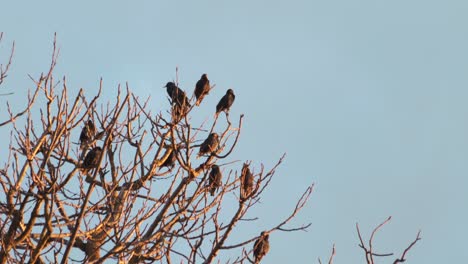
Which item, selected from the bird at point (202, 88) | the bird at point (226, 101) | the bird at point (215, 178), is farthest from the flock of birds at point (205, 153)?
the bird at point (226, 101)

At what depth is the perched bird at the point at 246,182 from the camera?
6149mm

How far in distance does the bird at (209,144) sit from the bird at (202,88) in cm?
143

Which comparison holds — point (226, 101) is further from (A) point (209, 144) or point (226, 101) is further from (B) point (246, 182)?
(B) point (246, 182)

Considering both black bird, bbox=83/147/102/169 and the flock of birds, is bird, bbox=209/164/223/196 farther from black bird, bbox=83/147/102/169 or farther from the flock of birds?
black bird, bbox=83/147/102/169

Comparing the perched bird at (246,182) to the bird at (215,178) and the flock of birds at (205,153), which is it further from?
the bird at (215,178)

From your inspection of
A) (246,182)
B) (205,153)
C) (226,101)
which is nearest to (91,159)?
(205,153)

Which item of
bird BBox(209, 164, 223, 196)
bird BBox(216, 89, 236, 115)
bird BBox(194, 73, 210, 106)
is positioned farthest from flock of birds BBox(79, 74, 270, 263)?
bird BBox(216, 89, 236, 115)

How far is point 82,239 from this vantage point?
7094 millimetres

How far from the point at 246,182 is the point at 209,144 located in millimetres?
1504

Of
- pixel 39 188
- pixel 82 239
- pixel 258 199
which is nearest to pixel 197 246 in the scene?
pixel 258 199

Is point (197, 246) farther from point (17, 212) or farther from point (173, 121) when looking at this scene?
point (173, 121)

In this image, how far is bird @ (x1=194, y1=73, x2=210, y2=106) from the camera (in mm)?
10348

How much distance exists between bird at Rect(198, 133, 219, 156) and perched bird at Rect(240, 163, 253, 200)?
1157mm

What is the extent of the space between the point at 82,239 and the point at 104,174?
2.47ft
